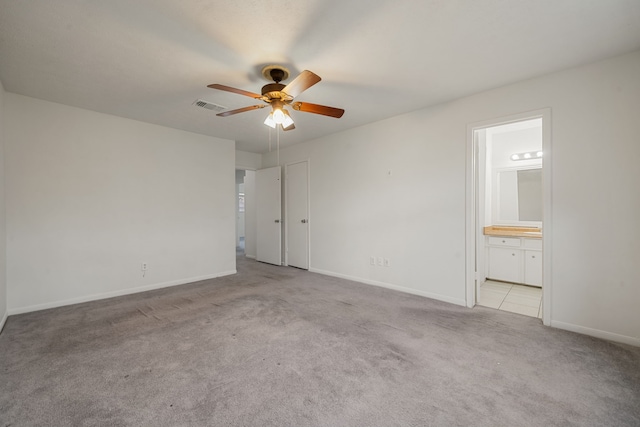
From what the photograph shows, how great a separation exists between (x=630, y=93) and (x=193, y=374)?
4.22m

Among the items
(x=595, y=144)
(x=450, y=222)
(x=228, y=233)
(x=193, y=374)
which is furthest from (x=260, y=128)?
(x=595, y=144)

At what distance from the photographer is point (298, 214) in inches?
209

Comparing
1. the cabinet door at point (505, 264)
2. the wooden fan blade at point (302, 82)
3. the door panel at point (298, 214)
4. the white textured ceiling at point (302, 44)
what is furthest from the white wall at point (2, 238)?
the cabinet door at point (505, 264)

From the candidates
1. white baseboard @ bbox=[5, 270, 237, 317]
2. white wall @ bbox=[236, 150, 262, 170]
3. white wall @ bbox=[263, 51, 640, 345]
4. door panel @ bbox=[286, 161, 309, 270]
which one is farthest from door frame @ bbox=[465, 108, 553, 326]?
white wall @ bbox=[236, 150, 262, 170]

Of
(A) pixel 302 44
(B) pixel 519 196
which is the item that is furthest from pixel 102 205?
(B) pixel 519 196

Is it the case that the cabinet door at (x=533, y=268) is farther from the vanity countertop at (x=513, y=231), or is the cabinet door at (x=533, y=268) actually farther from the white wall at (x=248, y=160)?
the white wall at (x=248, y=160)

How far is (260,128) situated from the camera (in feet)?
14.0

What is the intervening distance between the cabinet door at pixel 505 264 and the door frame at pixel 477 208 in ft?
4.16

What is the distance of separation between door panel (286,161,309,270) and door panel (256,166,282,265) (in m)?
0.23

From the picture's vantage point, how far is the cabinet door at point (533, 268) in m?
3.86

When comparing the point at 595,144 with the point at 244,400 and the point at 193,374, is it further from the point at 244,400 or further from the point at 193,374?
the point at 193,374

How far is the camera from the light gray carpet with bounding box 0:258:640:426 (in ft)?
5.00

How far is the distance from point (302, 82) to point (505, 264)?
13.6 feet

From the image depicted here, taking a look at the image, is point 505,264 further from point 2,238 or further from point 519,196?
point 2,238
